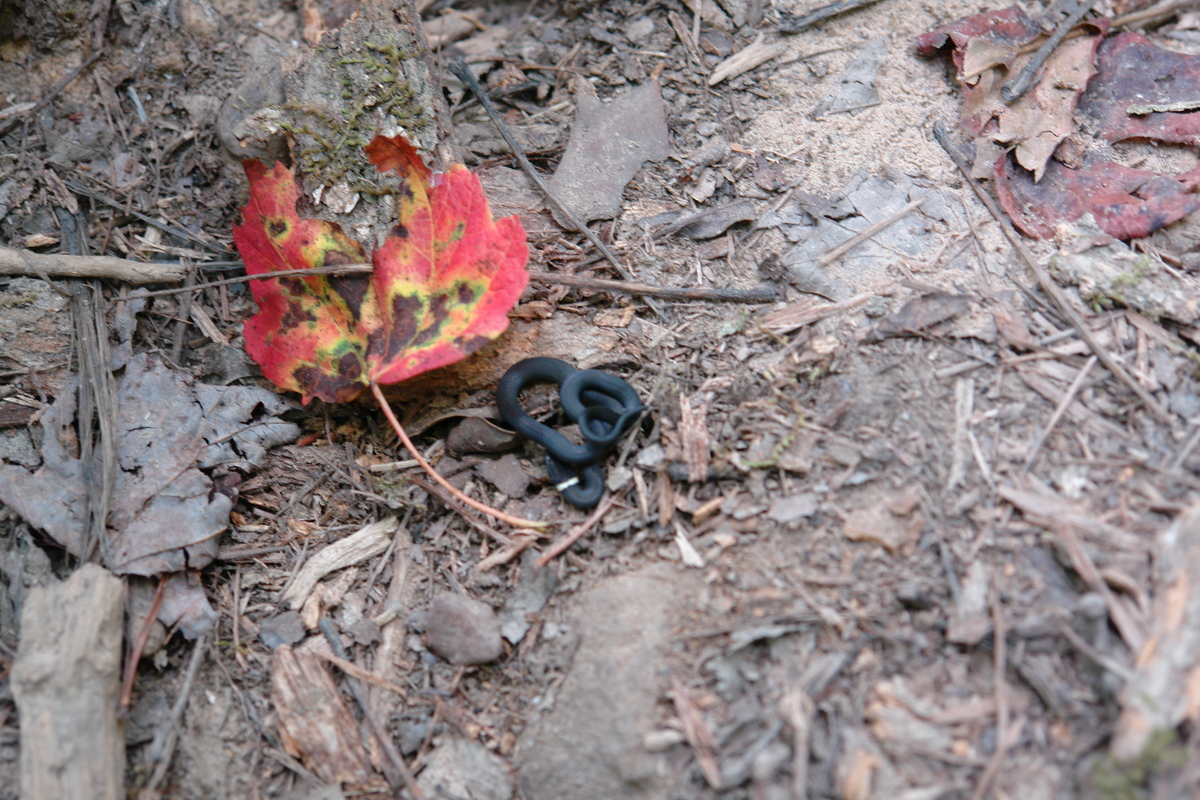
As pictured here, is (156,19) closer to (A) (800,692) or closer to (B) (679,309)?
(B) (679,309)

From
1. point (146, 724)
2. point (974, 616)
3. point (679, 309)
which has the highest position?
point (679, 309)

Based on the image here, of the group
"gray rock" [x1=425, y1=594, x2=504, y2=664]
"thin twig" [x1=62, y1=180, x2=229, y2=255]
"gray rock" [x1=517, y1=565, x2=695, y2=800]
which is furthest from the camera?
"thin twig" [x1=62, y1=180, x2=229, y2=255]

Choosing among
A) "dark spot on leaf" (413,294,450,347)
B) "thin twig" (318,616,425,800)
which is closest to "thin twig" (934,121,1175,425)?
"dark spot on leaf" (413,294,450,347)

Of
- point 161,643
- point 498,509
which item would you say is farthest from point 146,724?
point 498,509

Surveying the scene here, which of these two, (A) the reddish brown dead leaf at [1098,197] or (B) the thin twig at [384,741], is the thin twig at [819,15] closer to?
(A) the reddish brown dead leaf at [1098,197]

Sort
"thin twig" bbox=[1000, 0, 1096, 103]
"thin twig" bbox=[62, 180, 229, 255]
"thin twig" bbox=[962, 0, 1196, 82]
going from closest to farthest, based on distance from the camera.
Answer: "thin twig" bbox=[1000, 0, 1096, 103] → "thin twig" bbox=[62, 180, 229, 255] → "thin twig" bbox=[962, 0, 1196, 82]

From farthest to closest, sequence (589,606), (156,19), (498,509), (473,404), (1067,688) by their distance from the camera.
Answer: (156,19) < (473,404) < (498,509) < (589,606) < (1067,688)

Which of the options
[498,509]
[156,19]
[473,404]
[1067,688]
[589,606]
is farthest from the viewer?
[156,19]

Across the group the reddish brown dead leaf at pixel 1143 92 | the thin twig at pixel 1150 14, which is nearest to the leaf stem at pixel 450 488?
the reddish brown dead leaf at pixel 1143 92

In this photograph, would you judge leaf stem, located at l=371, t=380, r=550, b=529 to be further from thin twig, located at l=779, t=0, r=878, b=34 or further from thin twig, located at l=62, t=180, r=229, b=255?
thin twig, located at l=779, t=0, r=878, b=34
